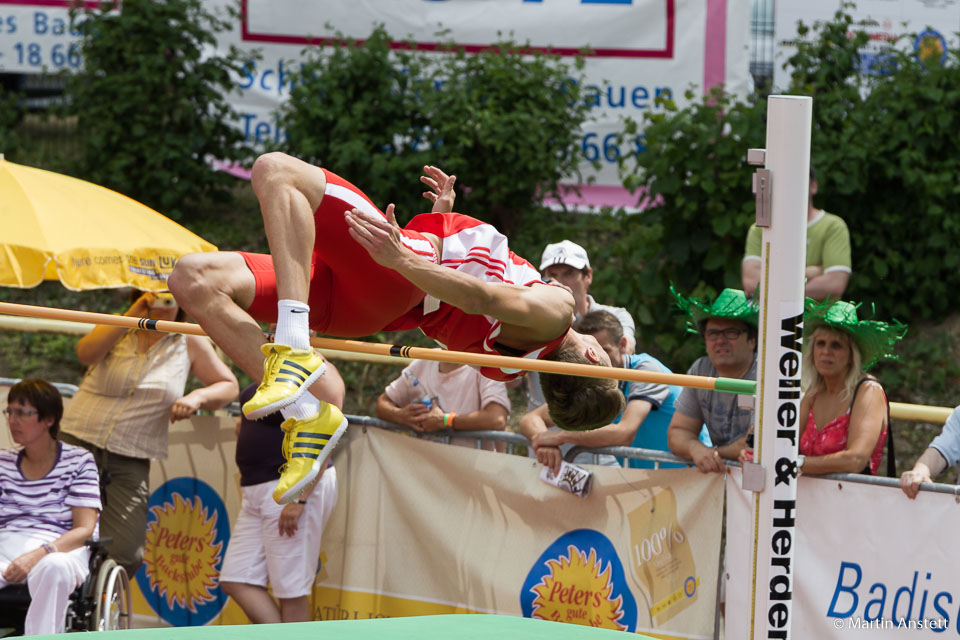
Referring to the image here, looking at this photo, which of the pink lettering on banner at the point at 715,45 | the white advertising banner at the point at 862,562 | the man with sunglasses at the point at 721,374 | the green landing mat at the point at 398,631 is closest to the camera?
the green landing mat at the point at 398,631

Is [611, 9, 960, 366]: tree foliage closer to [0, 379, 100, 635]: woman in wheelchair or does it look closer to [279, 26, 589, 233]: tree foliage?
[279, 26, 589, 233]: tree foliage

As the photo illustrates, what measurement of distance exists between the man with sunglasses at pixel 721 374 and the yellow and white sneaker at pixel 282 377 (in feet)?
6.00

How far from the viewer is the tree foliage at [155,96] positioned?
8.98 m

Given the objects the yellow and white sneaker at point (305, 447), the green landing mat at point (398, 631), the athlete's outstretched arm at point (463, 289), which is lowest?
the green landing mat at point (398, 631)

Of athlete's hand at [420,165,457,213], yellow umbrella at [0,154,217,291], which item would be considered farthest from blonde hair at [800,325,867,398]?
yellow umbrella at [0,154,217,291]

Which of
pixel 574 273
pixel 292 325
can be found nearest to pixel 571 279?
pixel 574 273

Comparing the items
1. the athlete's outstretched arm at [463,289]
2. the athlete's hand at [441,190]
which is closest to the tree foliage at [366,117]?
the athlete's hand at [441,190]

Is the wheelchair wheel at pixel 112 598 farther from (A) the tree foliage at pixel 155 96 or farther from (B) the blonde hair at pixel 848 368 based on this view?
(A) the tree foliage at pixel 155 96

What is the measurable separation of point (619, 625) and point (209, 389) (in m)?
2.10

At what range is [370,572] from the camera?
5.49m

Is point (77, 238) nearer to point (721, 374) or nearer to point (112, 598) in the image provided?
point (112, 598)

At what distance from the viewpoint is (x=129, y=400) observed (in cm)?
568

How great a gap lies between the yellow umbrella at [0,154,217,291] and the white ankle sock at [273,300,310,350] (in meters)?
1.86

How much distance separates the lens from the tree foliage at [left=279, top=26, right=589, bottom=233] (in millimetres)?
8445
